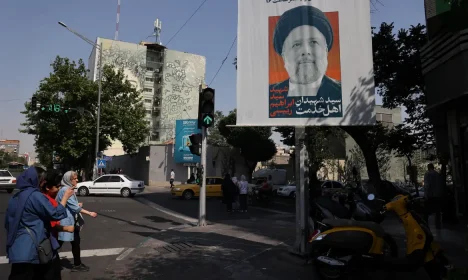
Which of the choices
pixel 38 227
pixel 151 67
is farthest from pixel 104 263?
pixel 151 67

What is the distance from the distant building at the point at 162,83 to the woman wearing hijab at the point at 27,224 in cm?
5197

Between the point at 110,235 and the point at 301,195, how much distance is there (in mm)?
5438

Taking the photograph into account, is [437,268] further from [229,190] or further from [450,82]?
[229,190]

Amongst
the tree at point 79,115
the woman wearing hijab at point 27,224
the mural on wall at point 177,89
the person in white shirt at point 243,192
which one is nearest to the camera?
the woman wearing hijab at point 27,224

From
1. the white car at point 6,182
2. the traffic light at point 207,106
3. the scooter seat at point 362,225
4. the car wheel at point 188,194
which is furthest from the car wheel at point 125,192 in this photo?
the scooter seat at point 362,225

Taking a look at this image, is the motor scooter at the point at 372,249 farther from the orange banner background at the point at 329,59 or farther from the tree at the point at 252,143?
the tree at the point at 252,143

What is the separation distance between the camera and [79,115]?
99.8 ft

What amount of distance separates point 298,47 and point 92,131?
2622cm

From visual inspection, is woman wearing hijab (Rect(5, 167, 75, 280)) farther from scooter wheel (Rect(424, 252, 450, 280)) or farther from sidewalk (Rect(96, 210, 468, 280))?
scooter wheel (Rect(424, 252, 450, 280))

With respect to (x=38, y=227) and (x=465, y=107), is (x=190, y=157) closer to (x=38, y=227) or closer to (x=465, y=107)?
(x=465, y=107)

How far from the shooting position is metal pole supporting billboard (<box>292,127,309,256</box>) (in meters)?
6.81

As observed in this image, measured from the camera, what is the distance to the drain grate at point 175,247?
745cm

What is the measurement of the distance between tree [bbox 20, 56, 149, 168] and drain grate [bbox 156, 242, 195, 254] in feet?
77.6

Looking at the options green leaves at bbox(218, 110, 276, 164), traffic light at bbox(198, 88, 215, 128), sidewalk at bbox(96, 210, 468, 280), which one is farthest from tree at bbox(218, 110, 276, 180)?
sidewalk at bbox(96, 210, 468, 280)
